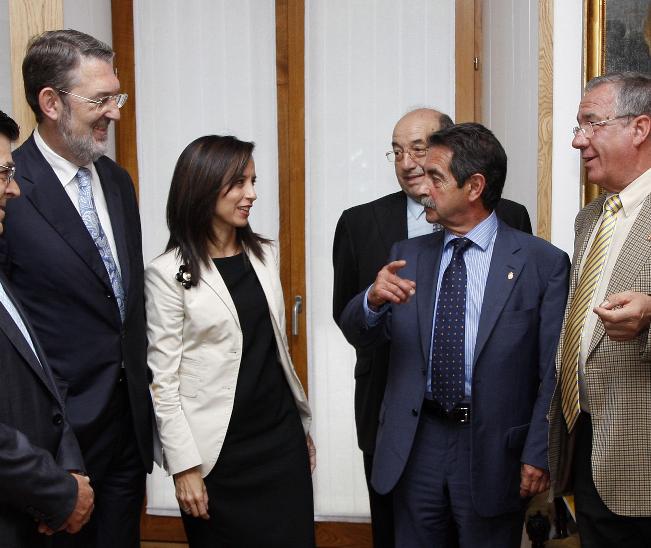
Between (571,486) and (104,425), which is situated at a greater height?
(104,425)

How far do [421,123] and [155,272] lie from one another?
1.14m

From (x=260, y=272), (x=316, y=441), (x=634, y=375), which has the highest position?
(x=260, y=272)

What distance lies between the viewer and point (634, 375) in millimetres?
2127

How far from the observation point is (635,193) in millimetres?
2273

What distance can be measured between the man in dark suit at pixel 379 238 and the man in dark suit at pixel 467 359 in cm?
46

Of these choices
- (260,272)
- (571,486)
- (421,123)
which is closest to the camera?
(571,486)

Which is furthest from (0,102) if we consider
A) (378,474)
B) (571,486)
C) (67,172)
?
(571,486)

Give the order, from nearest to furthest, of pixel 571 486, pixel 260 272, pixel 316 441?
pixel 571 486, pixel 260 272, pixel 316 441

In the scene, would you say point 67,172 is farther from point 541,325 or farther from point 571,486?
point 571,486

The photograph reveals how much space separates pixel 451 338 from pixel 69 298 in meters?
1.08

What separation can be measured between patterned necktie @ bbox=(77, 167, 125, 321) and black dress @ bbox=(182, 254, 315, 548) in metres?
0.30

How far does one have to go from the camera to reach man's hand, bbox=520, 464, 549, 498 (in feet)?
7.79

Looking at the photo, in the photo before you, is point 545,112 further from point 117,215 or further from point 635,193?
point 117,215

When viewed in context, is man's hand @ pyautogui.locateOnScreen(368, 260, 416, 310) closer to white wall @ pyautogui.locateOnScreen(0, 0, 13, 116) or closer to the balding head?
the balding head
